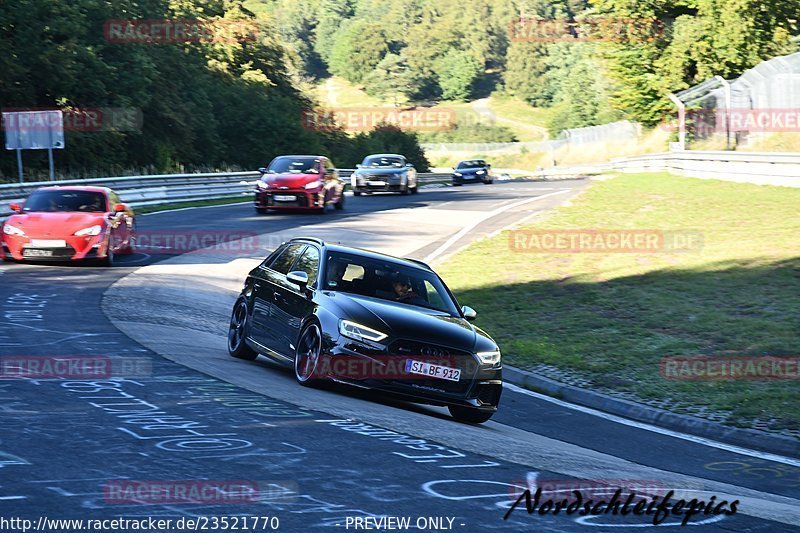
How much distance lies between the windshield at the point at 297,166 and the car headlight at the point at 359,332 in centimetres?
2295

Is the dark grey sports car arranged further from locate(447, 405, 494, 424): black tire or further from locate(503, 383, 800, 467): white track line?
locate(447, 405, 494, 424): black tire

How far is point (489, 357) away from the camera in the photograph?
10664 millimetres

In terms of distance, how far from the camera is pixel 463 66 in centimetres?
17862

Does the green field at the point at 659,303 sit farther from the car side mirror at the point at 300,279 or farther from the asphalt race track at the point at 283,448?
the car side mirror at the point at 300,279

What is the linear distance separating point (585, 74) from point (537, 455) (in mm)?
134631

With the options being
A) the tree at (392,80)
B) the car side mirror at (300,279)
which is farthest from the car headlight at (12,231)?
the tree at (392,80)

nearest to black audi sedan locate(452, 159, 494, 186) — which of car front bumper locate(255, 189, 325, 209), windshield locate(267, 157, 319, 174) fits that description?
windshield locate(267, 157, 319, 174)

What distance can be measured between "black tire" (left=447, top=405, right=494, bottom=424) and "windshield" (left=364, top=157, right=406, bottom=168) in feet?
109

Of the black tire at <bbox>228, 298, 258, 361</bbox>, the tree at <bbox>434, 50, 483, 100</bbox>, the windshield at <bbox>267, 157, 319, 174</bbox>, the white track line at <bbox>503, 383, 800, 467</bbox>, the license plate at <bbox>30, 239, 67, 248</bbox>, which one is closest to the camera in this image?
the white track line at <bbox>503, 383, 800, 467</bbox>

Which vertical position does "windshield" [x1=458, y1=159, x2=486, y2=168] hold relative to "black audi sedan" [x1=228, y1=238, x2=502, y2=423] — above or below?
above

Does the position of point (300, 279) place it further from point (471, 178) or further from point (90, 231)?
point (471, 178)

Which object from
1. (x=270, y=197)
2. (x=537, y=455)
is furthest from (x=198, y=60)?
(x=537, y=455)

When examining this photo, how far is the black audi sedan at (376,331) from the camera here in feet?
33.8

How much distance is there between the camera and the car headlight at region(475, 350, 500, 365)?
34.7 ft
